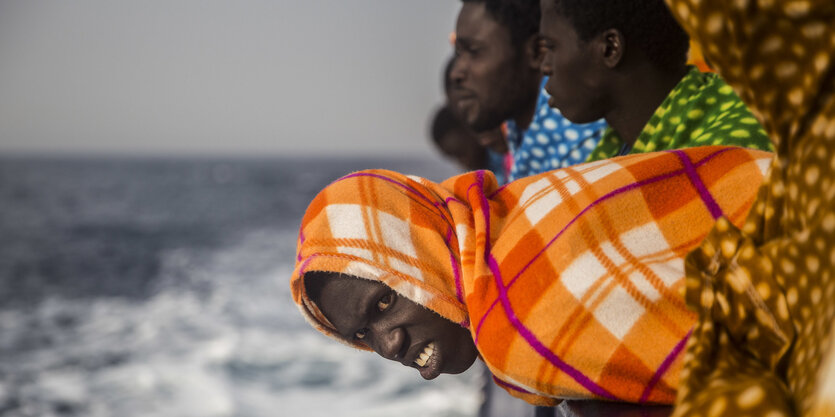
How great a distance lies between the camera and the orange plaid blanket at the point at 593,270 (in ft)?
3.22

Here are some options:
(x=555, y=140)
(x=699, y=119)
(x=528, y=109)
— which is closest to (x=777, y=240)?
(x=699, y=119)

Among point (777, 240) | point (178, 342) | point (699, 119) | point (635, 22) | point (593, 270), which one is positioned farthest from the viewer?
point (178, 342)

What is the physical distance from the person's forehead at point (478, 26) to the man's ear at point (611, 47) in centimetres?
101

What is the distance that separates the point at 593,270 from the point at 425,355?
1.58 feet

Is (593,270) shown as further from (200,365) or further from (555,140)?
(200,365)

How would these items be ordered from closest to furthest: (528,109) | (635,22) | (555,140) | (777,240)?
(777,240) < (635,22) < (555,140) < (528,109)

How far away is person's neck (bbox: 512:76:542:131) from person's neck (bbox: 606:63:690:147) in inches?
39.5

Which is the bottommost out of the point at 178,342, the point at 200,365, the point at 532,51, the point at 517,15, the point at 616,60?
the point at 200,365

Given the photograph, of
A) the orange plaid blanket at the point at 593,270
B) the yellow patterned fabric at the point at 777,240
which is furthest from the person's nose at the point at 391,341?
the yellow patterned fabric at the point at 777,240

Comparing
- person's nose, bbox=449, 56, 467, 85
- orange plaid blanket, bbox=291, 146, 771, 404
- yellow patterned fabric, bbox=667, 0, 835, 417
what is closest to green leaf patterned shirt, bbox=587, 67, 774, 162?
orange plaid blanket, bbox=291, 146, 771, 404

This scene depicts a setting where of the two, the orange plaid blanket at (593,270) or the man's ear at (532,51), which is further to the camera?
the man's ear at (532,51)

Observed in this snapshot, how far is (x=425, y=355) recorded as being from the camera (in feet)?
4.51

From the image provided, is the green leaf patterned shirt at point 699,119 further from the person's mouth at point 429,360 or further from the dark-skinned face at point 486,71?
the dark-skinned face at point 486,71

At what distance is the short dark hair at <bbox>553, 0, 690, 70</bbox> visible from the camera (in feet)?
5.77
